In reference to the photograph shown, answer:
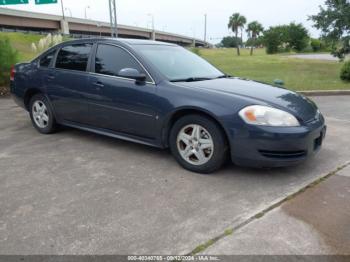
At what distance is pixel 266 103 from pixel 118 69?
77.9 inches

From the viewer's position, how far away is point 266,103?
3750mm

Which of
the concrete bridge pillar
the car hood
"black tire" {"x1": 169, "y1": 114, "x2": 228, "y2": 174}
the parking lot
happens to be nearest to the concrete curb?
the parking lot

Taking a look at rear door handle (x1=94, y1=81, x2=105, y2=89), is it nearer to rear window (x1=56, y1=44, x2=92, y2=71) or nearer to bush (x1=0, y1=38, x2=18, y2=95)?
rear window (x1=56, y1=44, x2=92, y2=71)

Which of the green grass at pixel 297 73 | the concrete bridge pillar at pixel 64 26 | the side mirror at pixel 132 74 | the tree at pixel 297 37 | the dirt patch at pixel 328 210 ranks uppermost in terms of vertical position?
the concrete bridge pillar at pixel 64 26

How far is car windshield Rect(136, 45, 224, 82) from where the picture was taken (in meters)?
4.41

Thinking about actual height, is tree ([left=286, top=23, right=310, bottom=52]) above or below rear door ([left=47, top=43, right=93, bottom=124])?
above

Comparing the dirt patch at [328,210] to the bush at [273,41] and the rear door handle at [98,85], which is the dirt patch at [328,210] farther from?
the bush at [273,41]

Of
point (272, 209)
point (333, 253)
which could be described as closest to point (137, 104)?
point (272, 209)

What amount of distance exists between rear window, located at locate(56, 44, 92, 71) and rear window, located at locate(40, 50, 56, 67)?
16cm

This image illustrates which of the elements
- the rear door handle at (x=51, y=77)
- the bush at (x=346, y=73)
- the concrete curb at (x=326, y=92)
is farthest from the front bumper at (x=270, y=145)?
the bush at (x=346, y=73)

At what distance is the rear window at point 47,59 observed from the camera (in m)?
5.49

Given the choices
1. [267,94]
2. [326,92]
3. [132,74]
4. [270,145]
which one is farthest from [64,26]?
[270,145]

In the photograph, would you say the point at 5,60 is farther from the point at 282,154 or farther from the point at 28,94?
the point at 282,154

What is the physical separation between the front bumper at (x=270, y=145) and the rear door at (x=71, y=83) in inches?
91.7
